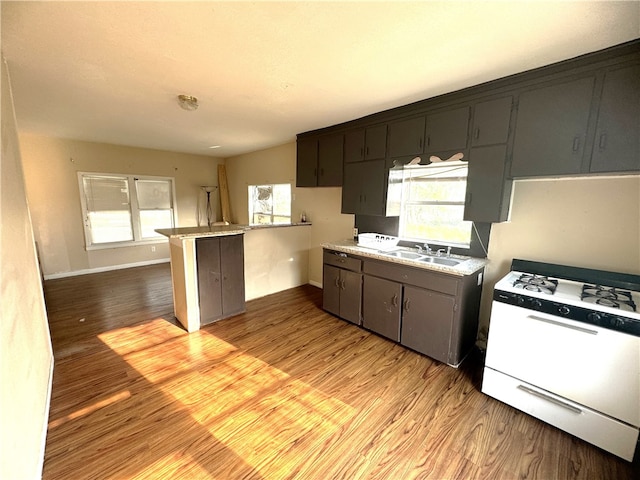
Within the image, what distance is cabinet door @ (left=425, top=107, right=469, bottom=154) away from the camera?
234cm

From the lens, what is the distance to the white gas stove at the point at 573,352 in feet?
4.89

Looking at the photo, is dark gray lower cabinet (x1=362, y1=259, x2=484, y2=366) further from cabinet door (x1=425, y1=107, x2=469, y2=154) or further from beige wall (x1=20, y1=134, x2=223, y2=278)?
beige wall (x1=20, y1=134, x2=223, y2=278)

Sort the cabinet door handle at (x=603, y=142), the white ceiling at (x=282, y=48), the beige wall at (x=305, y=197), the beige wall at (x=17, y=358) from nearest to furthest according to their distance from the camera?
the beige wall at (x=17, y=358) → the white ceiling at (x=282, y=48) → the cabinet door handle at (x=603, y=142) → the beige wall at (x=305, y=197)

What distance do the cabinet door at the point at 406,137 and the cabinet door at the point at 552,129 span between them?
2.67 feet

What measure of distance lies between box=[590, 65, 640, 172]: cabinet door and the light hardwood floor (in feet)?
6.03

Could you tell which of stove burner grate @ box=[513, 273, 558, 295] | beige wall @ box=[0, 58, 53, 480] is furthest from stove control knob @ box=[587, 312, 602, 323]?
beige wall @ box=[0, 58, 53, 480]

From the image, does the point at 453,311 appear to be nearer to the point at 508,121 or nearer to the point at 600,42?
the point at 508,121

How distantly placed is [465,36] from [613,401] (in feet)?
7.75

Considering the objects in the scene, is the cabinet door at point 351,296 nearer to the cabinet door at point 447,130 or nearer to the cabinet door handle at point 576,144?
the cabinet door at point 447,130

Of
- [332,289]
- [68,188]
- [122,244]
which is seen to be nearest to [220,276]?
[332,289]

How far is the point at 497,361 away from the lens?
194 cm

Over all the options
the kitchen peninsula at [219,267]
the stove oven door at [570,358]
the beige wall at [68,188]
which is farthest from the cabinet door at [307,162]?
the beige wall at [68,188]

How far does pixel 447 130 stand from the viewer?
2439 millimetres

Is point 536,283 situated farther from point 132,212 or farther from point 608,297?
point 132,212
